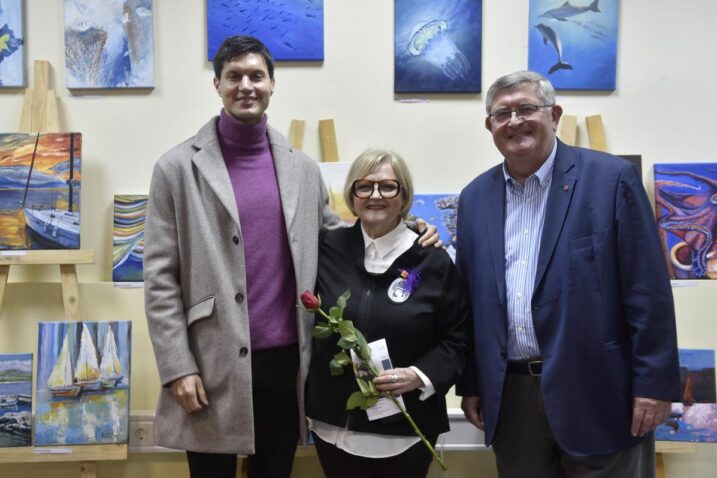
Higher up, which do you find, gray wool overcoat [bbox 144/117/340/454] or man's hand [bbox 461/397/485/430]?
gray wool overcoat [bbox 144/117/340/454]

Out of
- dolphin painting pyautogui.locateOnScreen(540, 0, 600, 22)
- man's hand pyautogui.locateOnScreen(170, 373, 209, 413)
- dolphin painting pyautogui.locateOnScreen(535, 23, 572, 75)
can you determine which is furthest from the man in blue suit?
dolphin painting pyautogui.locateOnScreen(540, 0, 600, 22)

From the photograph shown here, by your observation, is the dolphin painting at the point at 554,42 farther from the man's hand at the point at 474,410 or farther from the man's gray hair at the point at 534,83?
the man's hand at the point at 474,410

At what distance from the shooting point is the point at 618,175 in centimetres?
146

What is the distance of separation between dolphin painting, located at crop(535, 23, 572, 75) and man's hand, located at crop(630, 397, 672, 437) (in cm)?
149

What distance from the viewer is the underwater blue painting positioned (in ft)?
7.70

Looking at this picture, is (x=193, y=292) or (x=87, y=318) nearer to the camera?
(x=193, y=292)

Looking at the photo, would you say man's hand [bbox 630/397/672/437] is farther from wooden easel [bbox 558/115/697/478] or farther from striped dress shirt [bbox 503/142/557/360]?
wooden easel [bbox 558/115/697/478]

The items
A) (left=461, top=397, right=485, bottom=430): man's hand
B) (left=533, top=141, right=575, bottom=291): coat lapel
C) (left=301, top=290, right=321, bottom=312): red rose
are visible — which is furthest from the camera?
(left=461, top=397, right=485, bottom=430): man's hand

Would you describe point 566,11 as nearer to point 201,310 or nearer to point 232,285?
point 232,285

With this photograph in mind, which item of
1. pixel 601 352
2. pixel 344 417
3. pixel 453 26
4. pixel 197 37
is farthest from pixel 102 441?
pixel 453 26

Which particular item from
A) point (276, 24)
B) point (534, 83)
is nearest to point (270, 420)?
point (534, 83)

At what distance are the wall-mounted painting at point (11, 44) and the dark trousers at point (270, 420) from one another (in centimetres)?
181

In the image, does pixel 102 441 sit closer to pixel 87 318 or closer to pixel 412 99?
pixel 87 318

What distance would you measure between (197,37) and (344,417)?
1.79 m
